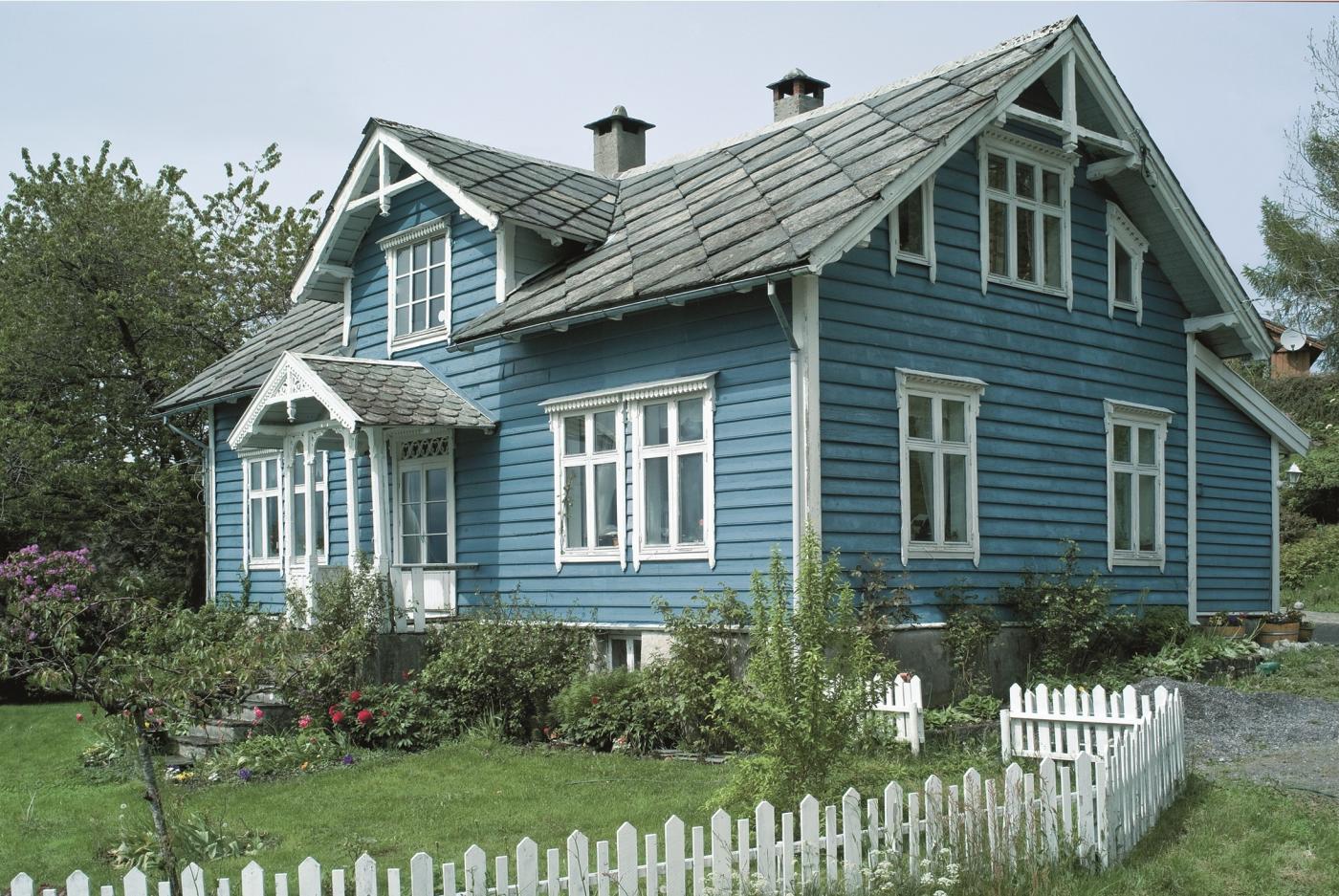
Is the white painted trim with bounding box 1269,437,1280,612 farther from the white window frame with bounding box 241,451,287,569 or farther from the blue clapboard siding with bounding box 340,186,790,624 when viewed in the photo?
the white window frame with bounding box 241,451,287,569

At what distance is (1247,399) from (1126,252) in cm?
375

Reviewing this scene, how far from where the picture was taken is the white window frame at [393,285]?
17.9 metres

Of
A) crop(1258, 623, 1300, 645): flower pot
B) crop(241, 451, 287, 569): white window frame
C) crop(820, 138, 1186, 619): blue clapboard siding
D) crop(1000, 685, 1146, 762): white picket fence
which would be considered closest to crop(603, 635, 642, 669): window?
crop(820, 138, 1186, 619): blue clapboard siding

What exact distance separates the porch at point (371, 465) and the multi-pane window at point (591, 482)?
59.3 inches

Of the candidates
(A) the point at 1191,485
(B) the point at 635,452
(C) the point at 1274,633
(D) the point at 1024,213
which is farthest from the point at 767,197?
(C) the point at 1274,633

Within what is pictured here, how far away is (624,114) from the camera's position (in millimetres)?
21266

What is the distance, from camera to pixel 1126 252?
1759 centimetres

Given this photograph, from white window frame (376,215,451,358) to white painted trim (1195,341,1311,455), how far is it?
1007 cm

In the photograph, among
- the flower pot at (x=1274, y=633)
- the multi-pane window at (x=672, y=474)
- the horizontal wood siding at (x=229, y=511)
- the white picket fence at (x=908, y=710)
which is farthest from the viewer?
the horizontal wood siding at (x=229, y=511)

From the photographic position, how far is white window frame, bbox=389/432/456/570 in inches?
691

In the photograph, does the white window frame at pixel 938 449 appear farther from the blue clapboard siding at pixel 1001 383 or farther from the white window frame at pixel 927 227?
the white window frame at pixel 927 227

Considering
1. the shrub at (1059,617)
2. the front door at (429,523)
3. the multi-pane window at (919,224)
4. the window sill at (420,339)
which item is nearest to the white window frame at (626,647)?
the front door at (429,523)

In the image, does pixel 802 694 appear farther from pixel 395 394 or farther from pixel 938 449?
pixel 395 394

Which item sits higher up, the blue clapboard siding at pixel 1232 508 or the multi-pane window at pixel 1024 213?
the multi-pane window at pixel 1024 213
